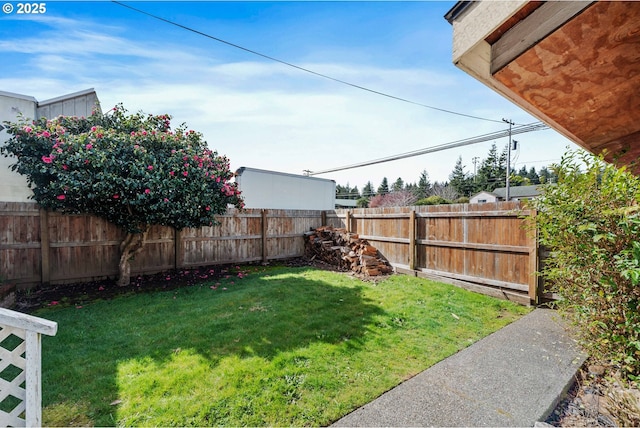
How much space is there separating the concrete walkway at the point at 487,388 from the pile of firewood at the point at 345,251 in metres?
3.34

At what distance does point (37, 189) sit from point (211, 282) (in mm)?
3436

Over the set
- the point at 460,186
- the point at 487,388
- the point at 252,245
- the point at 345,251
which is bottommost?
the point at 487,388

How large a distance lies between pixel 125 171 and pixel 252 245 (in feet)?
12.1

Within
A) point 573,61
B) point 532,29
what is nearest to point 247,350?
point 532,29

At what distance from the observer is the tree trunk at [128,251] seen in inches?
213

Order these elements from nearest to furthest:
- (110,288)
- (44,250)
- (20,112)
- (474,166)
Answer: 1. (44,250)
2. (110,288)
3. (20,112)
4. (474,166)

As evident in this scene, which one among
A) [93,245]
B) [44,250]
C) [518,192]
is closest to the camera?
[44,250]

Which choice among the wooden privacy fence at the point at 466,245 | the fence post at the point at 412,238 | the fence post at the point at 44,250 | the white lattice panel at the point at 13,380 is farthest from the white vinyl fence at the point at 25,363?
the fence post at the point at 412,238

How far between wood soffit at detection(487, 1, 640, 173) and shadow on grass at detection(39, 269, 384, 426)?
9.92 feet

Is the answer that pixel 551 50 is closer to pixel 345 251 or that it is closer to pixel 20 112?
pixel 345 251

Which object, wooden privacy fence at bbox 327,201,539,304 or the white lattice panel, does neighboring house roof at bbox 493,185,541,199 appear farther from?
the white lattice panel

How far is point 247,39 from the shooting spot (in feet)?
21.0

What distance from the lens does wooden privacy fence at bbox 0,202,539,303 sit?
482 centimetres

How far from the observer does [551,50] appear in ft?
5.43
